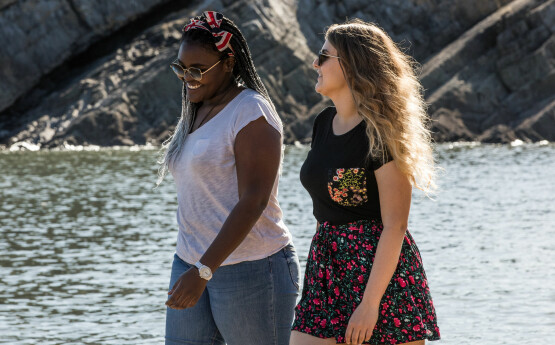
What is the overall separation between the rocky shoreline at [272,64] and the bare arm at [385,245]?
169ft

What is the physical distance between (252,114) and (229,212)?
41 centimetres

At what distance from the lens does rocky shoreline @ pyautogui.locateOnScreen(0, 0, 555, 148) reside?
57406mm

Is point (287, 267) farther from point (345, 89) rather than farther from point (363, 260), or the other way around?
point (345, 89)

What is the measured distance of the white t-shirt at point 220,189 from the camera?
439cm

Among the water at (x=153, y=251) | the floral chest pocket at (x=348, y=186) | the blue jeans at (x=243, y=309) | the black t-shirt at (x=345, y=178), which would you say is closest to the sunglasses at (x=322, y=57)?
the black t-shirt at (x=345, y=178)

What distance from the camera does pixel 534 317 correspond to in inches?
489

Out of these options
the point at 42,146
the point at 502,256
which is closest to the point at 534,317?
the point at 502,256

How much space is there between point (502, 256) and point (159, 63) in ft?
149

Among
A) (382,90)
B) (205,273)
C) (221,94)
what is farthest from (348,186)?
(221,94)

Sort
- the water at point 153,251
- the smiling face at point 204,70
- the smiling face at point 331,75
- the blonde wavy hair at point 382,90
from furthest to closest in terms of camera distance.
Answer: the water at point 153,251 → the smiling face at point 204,70 → the smiling face at point 331,75 → the blonde wavy hair at point 382,90

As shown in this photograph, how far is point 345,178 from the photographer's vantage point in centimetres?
416

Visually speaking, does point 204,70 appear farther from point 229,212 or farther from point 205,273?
point 205,273

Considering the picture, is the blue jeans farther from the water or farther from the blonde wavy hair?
the water

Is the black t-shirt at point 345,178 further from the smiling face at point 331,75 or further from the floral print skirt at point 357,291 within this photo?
the smiling face at point 331,75
